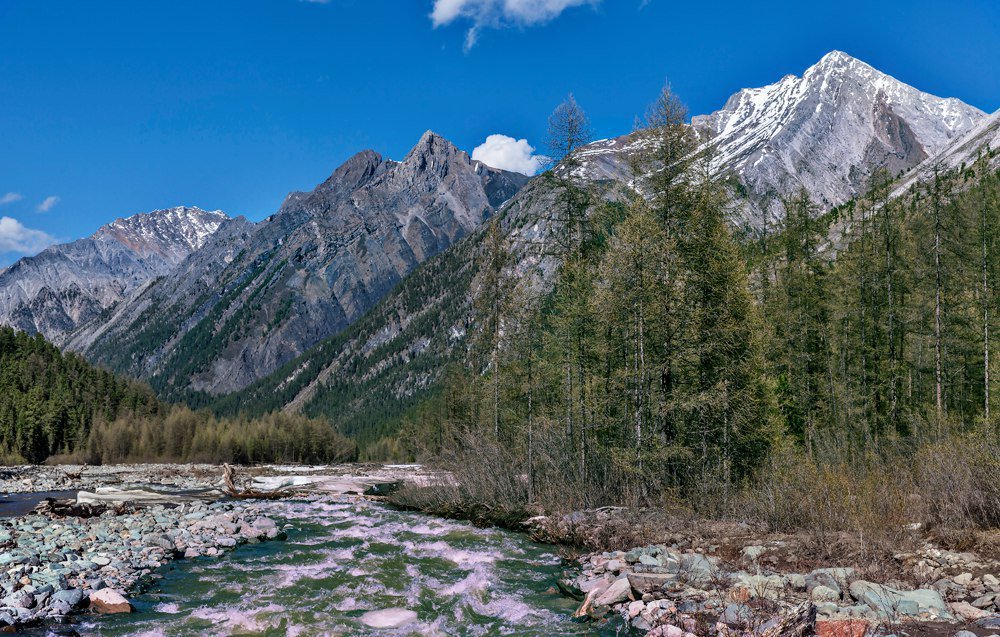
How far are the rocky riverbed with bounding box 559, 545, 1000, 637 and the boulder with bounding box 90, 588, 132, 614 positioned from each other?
28.4ft

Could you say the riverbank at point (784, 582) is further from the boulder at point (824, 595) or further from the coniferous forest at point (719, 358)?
the coniferous forest at point (719, 358)

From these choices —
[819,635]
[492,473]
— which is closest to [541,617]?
[819,635]

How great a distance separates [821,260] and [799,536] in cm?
2559

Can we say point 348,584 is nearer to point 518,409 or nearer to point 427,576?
point 427,576

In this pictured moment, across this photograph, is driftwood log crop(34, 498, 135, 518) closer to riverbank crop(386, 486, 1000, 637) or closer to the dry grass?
the dry grass

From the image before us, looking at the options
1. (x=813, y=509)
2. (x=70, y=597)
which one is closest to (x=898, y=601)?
(x=813, y=509)

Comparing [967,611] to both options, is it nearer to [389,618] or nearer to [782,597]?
[782,597]

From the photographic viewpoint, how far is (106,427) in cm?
8425

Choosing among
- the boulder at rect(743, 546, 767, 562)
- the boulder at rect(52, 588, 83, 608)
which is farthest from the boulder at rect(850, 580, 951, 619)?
the boulder at rect(52, 588, 83, 608)

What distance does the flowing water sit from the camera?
34.6 ft

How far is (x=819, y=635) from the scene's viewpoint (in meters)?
7.82

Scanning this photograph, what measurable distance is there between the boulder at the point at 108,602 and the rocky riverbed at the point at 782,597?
864 centimetres

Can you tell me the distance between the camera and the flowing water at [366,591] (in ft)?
34.6

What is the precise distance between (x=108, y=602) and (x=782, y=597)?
12270 mm
